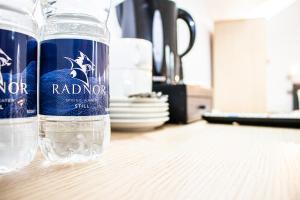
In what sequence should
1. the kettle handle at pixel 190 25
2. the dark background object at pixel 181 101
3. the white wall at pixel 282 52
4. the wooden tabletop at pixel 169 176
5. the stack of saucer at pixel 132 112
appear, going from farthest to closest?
1. the white wall at pixel 282 52
2. the kettle handle at pixel 190 25
3. the dark background object at pixel 181 101
4. the stack of saucer at pixel 132 112
5. the wooden tabletop at pixel 169 176

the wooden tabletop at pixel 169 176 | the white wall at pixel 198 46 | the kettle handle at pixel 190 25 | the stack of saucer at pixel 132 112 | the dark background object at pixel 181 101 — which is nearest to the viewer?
the wooden tabletop at pixel 169 176

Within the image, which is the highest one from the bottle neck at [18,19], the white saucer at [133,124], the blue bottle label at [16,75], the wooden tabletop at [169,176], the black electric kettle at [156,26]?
the black electric kettle at [156,26]

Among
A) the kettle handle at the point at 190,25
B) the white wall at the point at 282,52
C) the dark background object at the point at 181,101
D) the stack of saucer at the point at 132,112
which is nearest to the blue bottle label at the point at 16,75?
the stack of saucer at the point at 132,112

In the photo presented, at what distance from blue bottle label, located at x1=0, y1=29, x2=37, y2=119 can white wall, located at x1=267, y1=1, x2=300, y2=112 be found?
372 cm

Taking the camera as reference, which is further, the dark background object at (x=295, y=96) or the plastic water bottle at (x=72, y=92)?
the dark background object at (x=295, y=96)

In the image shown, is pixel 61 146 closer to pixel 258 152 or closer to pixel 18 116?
pixel 18 116

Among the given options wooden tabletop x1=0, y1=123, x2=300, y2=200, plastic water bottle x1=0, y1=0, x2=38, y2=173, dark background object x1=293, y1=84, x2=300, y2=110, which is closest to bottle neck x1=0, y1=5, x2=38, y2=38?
plastic water bottle x1=0, y1=0, x2=38, y2=173

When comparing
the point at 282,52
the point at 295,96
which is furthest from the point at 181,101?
the point at 282,52

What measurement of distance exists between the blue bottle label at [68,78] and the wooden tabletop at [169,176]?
0.25 feet

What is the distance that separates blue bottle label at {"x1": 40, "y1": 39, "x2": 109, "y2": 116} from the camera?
298 millimetres

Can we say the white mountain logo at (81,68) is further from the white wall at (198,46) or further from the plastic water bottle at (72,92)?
the white wall at (198,46)

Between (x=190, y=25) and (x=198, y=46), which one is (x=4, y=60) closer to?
(x=190, y=25)

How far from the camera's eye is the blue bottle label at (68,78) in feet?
0.98

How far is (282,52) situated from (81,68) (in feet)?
13.2
